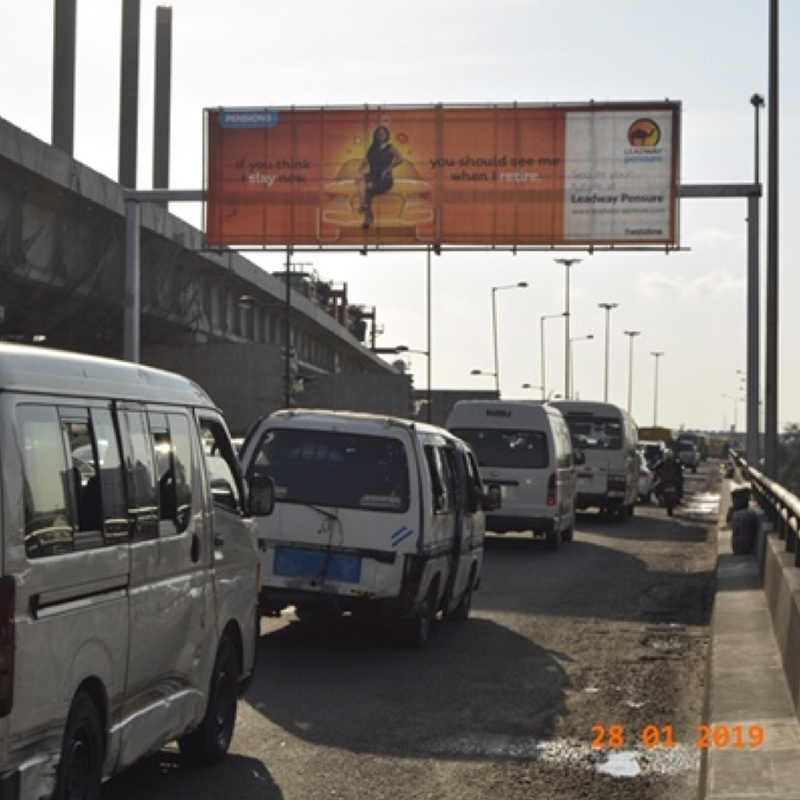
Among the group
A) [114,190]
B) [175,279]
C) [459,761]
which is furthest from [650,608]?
[175,279]

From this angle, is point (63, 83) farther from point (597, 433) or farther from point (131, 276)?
point (597, 433)

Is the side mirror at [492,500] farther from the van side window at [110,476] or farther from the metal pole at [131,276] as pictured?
the metal pole at [131,276]

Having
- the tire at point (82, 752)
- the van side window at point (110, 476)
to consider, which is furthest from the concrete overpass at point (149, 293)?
the tire at point (82, 752)

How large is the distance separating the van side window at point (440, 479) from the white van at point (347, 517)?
161mm

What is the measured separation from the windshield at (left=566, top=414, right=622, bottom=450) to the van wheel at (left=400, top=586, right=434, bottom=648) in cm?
2552

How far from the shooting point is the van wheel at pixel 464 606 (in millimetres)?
17344

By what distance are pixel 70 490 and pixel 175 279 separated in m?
43.9

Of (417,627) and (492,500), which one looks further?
(492,500)

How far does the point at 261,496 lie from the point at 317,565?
4.42m

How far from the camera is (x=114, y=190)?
4012cm

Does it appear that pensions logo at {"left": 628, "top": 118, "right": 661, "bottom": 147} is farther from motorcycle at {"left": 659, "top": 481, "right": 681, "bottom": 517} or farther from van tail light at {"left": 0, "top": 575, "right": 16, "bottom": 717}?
van tail light at {"left": 0, "top": 575, "right": 16, "bottom": 717}

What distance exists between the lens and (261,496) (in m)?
10.3

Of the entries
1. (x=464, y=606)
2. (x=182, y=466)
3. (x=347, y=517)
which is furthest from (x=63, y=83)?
(x=182, y=466)
